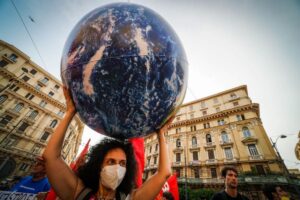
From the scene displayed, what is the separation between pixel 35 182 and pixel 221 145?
29282 millimetres

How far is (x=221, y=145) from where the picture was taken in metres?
27.3

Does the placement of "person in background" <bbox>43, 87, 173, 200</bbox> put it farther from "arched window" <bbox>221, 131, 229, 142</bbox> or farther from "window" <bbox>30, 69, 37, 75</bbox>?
"window" <bbox>30, 69, 37, 75</bbox>

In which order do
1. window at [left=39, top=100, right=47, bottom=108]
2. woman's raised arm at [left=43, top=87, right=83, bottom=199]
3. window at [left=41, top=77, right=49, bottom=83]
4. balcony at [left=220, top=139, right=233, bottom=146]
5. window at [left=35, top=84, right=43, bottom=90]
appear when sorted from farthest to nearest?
window at [left=41, top=77, right=49, bottom=83] < window at [left=35, top=84, right=43, bottom=90] < window at [left=39, top=100, right=47, bottom=108] < balcony at [left=220, top=139, right=233, bottom=146] < woman's raised arm at [left=43, top=87, right=83, bottom=199]

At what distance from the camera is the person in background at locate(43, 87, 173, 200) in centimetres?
126

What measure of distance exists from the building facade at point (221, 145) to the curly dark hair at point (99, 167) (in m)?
23.0

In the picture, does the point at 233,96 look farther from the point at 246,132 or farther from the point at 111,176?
the point at 111,176

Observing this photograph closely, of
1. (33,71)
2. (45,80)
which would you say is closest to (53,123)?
(45,80)

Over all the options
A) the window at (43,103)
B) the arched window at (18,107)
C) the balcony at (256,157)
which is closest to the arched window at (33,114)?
the window at (43,103)

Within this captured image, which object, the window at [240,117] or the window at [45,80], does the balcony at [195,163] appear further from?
the window at [45,80]

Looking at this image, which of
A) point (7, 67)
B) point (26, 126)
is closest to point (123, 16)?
point (26, 126)

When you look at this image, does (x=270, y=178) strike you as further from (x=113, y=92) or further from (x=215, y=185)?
(x=113, y=92)

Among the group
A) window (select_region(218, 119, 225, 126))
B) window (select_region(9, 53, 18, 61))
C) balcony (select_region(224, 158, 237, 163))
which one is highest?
window (select_region(9, 53, 18, 61))

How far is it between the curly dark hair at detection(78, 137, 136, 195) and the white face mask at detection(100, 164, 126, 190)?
6.0 inches

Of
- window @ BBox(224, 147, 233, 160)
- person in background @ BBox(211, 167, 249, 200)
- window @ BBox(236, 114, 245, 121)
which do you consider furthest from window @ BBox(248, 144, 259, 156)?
person in background @ BBox(211, 167, 249, 200)
